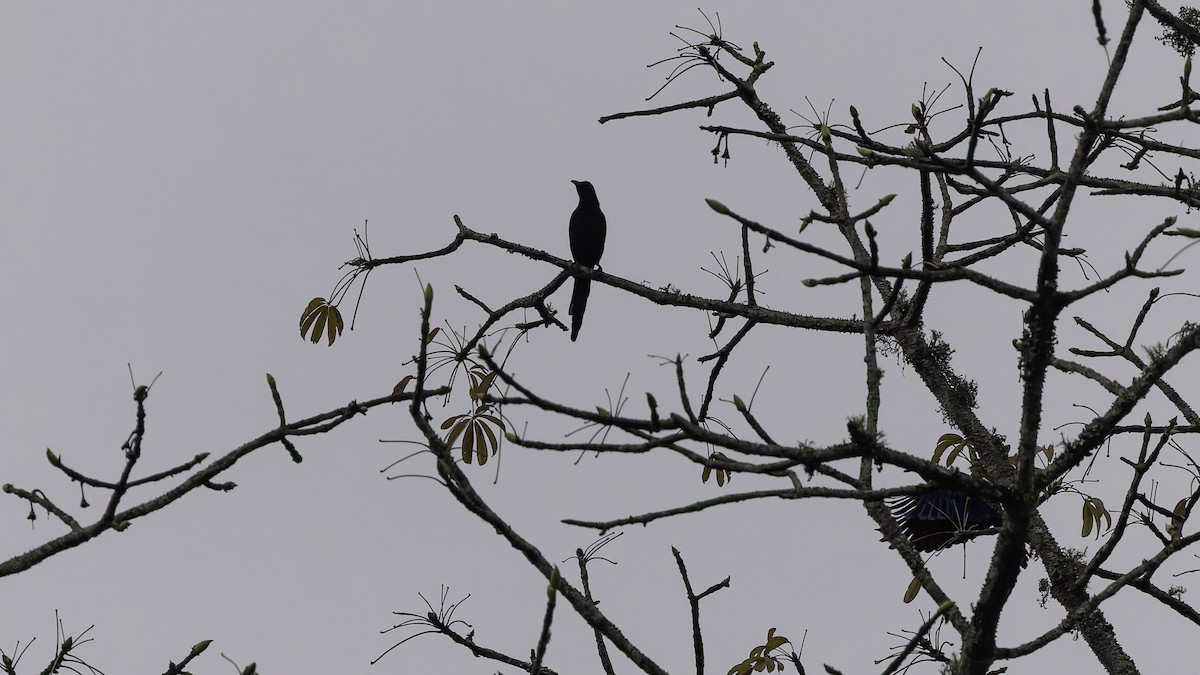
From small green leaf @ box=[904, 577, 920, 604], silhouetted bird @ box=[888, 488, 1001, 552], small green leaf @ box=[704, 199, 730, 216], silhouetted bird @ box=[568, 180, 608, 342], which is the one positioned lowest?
small green leaf @ box=[704, 199, 730, 216]

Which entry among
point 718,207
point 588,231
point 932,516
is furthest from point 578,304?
point 718,207

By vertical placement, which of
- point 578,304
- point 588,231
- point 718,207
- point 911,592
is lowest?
point 718,207

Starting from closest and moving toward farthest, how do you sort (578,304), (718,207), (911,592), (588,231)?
(718,207) < (911,592) < (578,304) < (588,231)

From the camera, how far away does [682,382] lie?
2490 millimetres

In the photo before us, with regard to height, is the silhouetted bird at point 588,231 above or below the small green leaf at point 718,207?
above

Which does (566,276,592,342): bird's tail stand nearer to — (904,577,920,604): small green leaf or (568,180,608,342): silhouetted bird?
(568,180,608,342): silhouetted bird

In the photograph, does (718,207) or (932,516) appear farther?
(932,516)

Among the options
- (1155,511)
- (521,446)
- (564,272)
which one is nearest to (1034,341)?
(521,446)

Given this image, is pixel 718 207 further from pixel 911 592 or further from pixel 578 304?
pixel 578 304

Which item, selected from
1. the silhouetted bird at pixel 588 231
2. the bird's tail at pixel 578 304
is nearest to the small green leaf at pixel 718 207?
the bird's tail at pixel 578 304

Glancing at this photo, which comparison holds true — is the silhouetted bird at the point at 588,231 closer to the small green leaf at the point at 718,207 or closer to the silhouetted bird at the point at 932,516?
the silhouetted bird at the point at 932,516

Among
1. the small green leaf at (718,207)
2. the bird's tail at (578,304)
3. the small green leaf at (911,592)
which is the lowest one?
the small green leaf at (718,207)

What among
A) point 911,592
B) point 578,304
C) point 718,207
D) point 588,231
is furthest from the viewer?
point 588,231

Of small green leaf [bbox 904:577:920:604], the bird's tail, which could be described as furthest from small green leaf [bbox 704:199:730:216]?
the bird's tail
